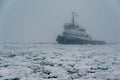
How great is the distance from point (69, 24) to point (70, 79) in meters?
84.6

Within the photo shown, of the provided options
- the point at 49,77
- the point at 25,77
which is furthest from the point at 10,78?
the point at 49,77

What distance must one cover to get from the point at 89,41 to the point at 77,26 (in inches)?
328

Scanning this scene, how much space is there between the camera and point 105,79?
1434 cm

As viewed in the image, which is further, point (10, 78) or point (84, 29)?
point (84, 29)

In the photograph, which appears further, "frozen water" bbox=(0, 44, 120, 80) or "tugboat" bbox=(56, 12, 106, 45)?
"tugboat" bbox=(56, 12, 106, 45)

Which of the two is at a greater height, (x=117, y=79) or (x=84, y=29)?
(x=84, y=29)

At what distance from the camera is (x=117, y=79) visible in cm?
1415

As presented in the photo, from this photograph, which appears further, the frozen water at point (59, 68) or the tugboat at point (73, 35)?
the tugboat at point (73, 35)

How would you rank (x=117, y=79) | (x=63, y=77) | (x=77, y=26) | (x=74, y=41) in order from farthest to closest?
(x=77, y=26) → (x=74, y=41) → (x=63, y=77) → (x=117, y=79)

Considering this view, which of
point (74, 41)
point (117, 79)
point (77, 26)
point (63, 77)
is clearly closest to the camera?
point (117, 79)

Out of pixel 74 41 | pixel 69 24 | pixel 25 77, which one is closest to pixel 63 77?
pixel 25 77

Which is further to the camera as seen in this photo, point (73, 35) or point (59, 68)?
point (73, 35)

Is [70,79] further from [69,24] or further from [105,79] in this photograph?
[69,24]

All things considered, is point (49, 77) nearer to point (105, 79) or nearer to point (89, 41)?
point (105, 79)
